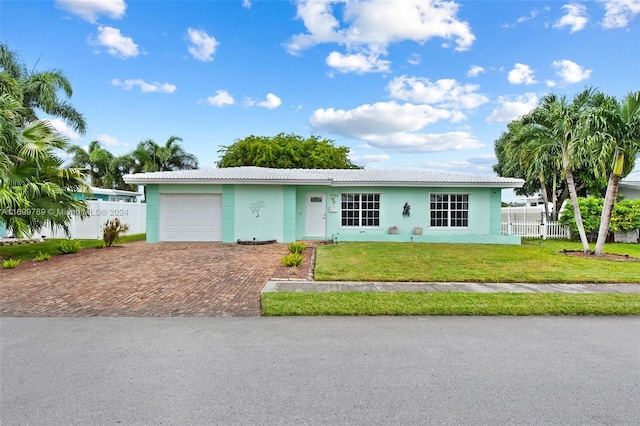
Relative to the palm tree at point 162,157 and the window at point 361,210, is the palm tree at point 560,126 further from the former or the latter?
the palm tree at point 162,157

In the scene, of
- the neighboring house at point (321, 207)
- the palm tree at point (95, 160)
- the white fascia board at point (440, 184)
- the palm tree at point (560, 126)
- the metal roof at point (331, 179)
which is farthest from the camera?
the palm tree at point (95, 160)

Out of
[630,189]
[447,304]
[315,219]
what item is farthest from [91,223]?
[630,189]

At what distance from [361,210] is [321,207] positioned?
190cm

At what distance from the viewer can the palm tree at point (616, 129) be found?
11.2 m

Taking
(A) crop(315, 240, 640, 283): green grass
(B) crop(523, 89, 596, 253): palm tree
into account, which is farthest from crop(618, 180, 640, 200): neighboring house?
Answer: (B) crop(523, 89, 596, 253): palm tree

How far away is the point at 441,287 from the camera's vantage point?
7.45 metres

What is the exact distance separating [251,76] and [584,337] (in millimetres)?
17537

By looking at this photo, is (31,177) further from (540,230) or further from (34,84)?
(540,230)

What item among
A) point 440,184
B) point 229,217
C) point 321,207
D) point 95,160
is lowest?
point 229,217

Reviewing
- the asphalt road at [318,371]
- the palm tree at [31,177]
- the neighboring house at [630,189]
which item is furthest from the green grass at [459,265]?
the palm tree at [31,177]

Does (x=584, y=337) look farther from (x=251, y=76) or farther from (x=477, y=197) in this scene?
(x=251, y=76)

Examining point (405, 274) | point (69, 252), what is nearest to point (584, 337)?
point (405, 274)

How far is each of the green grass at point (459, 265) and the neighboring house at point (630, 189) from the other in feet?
25.5

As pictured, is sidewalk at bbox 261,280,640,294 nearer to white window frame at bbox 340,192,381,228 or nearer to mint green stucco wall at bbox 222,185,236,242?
mint green stucco wall at bbox 222,185,236,242
